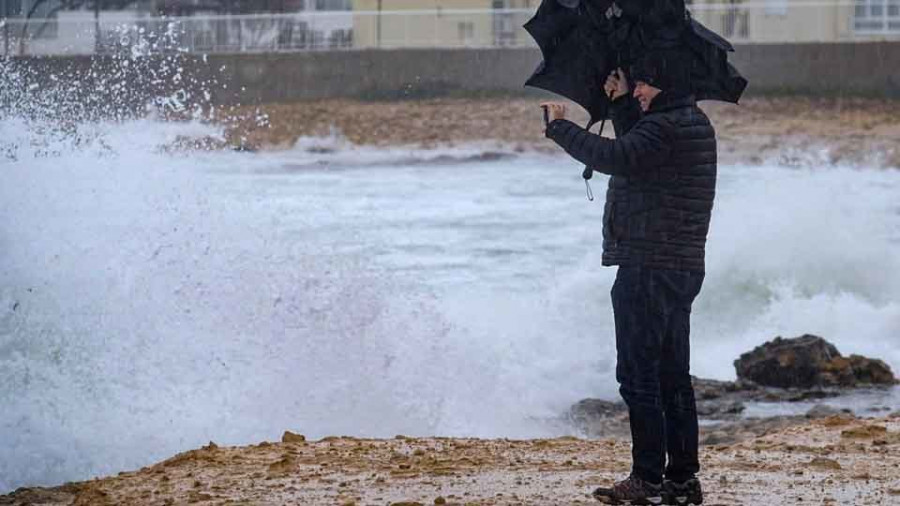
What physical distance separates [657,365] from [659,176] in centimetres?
58

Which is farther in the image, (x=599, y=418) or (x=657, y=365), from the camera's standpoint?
(x=599, y=418)

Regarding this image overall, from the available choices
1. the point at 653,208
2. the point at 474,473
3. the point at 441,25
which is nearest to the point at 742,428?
the point at 474,473

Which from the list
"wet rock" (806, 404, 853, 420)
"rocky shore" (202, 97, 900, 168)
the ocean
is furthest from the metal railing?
"wet rock" (806, 404, 853, 420)

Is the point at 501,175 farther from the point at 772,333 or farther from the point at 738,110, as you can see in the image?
the point at 772,333

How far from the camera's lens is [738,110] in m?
44.6

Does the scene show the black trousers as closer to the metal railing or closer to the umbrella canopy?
the umbrella canopy

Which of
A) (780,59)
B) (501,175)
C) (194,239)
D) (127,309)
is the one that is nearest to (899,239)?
(194,239)

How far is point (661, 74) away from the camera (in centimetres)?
518

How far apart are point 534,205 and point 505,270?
33.7ft

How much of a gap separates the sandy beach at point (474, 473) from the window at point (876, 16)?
37.5 metres

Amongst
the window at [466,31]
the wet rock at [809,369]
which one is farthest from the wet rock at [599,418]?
the window at [466,31]

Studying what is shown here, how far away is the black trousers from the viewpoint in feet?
17.0

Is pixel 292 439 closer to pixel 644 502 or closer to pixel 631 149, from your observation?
pixel 644 502

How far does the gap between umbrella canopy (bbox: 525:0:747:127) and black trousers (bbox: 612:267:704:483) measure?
0.59 metres
